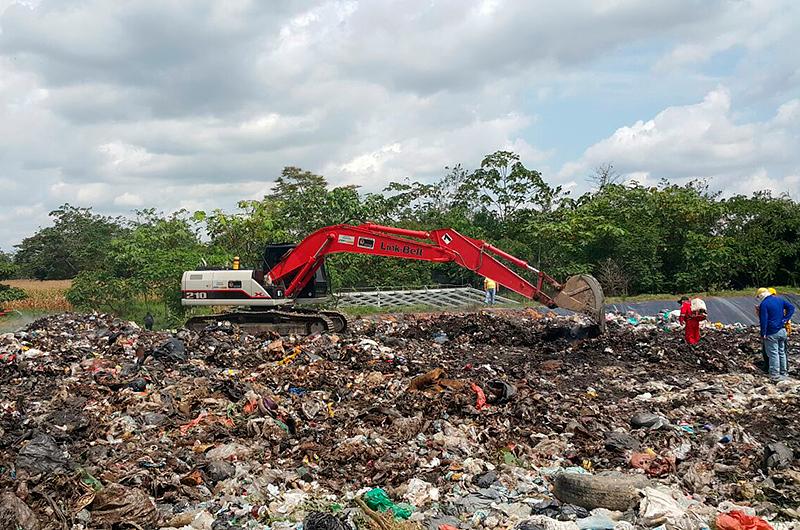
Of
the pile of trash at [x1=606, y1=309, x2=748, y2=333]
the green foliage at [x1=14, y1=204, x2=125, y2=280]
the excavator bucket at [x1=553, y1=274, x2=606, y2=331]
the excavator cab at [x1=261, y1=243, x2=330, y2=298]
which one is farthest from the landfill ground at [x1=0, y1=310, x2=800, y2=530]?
the green foliage at [x1=14, y1=204, x2=125, y2=280]

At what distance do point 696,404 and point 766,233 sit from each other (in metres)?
20.2

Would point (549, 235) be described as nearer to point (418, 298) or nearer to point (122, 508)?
point (418, 298)

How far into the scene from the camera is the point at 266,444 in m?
7.34

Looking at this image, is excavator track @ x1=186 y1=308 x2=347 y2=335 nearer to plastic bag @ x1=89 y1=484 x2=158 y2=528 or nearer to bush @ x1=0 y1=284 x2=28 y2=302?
plastic bag @ x1=89 y1=484 x2=158 y2=528

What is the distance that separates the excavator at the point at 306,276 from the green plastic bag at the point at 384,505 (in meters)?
7.55

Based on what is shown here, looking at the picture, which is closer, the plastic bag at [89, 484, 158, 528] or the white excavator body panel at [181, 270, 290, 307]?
the plastic bag at [89, 484, 158, 528]

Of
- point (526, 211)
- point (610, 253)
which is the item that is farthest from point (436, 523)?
point (526, 211)

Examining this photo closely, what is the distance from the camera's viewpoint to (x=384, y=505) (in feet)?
18.7

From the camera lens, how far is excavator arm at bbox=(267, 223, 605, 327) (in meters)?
12.2

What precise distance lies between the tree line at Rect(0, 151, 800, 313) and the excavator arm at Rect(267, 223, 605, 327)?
6448mm

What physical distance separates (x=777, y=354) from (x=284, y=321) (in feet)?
28.1

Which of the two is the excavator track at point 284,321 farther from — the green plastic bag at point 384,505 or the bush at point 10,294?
the bush at point 10,294

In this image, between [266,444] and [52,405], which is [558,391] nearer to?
[266,444]

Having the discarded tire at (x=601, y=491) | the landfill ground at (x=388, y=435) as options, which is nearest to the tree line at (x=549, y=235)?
the landfill ground at (x=388, y=435)
